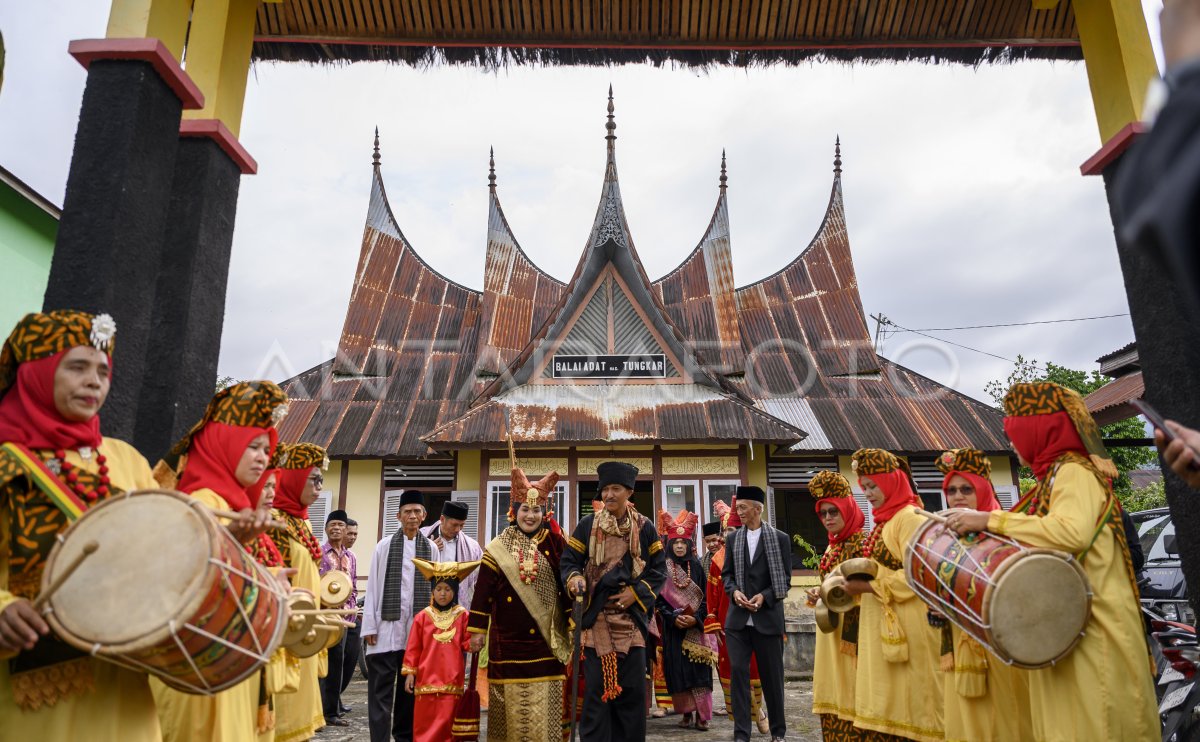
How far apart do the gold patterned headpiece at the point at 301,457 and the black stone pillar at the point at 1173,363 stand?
481 centimetres

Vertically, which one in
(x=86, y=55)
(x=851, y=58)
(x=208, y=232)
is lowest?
(x=208, y=232)

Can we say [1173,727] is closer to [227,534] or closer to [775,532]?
[775,532]

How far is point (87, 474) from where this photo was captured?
2.38 m

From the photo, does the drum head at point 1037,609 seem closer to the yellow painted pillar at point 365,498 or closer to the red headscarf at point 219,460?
the red headscarf at point 219,460

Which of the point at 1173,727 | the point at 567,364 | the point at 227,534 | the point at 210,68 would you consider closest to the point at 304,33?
the point at 210,68

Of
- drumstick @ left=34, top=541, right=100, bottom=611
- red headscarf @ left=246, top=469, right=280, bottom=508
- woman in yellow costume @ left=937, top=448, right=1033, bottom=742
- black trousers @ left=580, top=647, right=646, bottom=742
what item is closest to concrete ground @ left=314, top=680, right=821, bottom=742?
black trousers @ left=580, top=647, right=646, bottom=742

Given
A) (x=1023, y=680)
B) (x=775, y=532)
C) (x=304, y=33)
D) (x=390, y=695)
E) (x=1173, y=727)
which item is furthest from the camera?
(x=775, y=532)

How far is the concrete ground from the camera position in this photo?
6882mm

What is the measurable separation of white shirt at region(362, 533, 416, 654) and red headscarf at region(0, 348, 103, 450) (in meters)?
4.29

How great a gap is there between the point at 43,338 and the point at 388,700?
14.9 ft

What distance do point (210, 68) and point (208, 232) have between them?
3.24 ft

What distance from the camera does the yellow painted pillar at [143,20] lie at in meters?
3.61

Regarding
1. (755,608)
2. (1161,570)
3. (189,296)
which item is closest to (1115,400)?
(1161,570)

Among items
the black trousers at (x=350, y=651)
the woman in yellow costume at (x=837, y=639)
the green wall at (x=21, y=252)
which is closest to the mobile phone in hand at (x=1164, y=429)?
the woman in yellow costume at (x=837, y=639)
